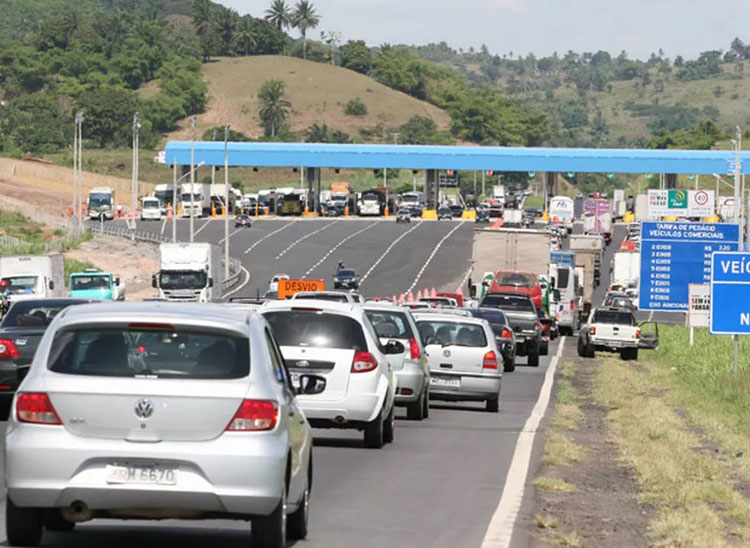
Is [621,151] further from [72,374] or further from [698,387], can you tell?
[72,374]

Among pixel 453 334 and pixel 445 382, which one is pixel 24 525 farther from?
pixel 453 334

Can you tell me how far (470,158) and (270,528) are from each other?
12750 cm

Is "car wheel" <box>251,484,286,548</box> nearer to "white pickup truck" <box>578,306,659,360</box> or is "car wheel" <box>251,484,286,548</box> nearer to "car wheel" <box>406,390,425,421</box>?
"car wheel" <box>406,390,425,421</box>

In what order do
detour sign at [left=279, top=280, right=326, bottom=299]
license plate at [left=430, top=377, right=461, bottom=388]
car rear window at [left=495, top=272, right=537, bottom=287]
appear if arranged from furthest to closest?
1. detour sign at [left=279, top=280, right=326, bottom=299]
2. car rear window at [left=495, top=272, right=537, bottom=287]
3. license plate at [left=430, top=377, right=461, bottom=388]

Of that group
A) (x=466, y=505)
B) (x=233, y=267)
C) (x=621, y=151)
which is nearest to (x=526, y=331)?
(x=466, y=505)

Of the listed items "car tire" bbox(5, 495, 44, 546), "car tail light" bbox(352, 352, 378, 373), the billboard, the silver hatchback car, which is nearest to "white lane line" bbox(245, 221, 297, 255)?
the billboard

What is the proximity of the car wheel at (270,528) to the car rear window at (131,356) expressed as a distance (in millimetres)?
836

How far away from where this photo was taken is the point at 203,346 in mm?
10492

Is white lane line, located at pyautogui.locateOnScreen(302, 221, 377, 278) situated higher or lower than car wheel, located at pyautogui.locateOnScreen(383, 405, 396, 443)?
lower

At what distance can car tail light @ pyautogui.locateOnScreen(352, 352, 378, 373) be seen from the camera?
18.9 metres

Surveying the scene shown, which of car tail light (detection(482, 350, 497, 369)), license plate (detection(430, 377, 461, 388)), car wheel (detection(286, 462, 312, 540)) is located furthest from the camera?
license plate (detection(430, 377, 461, 388))

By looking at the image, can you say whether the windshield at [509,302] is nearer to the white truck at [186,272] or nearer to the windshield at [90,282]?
the white truck at [186,272]

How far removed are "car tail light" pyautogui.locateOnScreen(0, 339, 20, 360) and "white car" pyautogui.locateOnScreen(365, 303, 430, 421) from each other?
484cm

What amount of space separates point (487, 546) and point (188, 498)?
2675 millimetres
